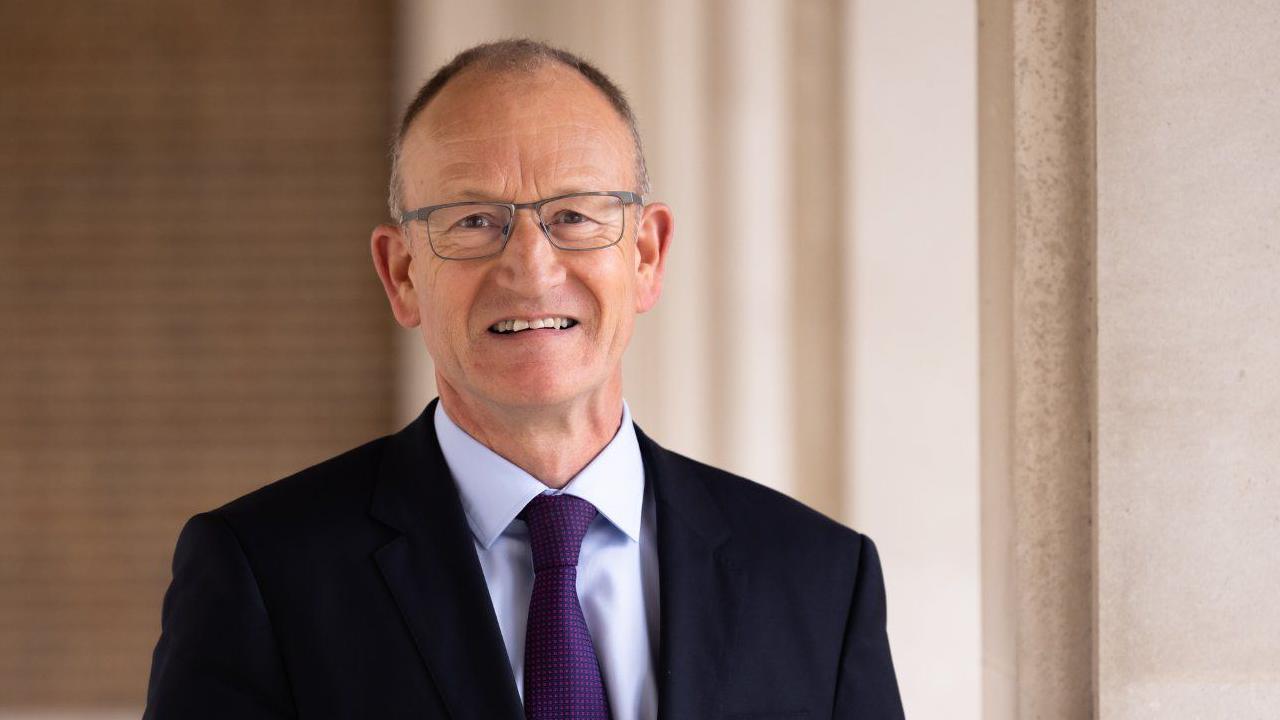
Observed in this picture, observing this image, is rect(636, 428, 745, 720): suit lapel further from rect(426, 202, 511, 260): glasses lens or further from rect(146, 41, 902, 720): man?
rect(426, 202, 511, 260): glasses lens

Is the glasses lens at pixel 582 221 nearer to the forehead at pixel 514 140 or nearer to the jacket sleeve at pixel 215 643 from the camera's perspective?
the forehead at pixel 514 140

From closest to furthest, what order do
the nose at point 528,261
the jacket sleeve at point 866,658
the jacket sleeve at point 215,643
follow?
1. the jacket sleeve at point 215,643
2. the nose at point 528,261
3. the jacket sleeve at point 866,658

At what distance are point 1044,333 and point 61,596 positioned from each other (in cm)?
299

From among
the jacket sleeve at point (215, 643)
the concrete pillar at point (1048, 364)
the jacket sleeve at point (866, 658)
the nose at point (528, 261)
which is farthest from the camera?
the concrete pillar at point (1048, 364)

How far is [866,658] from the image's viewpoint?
5.06 feet

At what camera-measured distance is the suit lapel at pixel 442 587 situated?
4.34 ft

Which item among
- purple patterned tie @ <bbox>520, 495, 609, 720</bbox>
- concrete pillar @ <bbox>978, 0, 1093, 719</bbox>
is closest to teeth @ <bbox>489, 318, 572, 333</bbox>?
purple patterned tie @ <bbox>520, 495, 609, 720</bbox>

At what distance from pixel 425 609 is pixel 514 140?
1.79ft

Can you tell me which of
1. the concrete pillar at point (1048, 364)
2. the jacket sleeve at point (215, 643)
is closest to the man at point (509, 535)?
the jacket sleeve at point (215, 643)

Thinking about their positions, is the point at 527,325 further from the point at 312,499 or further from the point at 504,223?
the point at 312,499

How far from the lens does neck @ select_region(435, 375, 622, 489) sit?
1454 millimetres

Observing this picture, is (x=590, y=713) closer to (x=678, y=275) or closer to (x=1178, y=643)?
(x=1178, y=643)

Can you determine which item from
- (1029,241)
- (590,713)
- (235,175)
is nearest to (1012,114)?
(1029,241)

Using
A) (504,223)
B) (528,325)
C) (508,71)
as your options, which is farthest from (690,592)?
(508,71)
